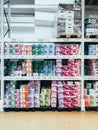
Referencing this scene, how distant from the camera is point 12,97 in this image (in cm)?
643

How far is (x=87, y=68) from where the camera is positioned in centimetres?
702

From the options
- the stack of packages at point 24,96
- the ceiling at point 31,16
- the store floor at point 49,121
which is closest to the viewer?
the store floor at point 49,121

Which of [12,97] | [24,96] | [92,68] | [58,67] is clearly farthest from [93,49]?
[12,97]

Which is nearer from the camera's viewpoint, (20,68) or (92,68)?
(20,68)

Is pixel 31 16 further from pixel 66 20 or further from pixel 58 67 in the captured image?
pixel 58 67

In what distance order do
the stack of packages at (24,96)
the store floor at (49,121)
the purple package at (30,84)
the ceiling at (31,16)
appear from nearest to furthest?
1. the store floor at (49,121)
2. the stack of packages at (24,96)
3. the purple package at (30,84)
4. the ceiling at (31,16)

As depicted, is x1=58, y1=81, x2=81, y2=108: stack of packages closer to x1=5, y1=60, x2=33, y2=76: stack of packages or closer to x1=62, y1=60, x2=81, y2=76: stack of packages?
x1=62, y1=60, x2=81, y2=76: stack of packages

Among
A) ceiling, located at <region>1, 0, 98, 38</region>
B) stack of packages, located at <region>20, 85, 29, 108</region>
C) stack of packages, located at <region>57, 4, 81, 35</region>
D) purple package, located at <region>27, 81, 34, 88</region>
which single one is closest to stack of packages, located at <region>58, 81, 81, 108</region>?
purple package, located at <region>27, 81, 34, 88</region>

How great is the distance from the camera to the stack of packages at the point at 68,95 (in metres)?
6.43

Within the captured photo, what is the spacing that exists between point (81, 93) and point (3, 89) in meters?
1.89

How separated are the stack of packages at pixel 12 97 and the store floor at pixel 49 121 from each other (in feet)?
0.76

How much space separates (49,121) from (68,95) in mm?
1147

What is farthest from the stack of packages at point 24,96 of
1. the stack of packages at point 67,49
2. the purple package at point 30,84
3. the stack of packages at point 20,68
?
the stack of packages at point 67,49

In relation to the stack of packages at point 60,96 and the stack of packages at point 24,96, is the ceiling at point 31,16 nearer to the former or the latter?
the stack of packages at point 60,96
